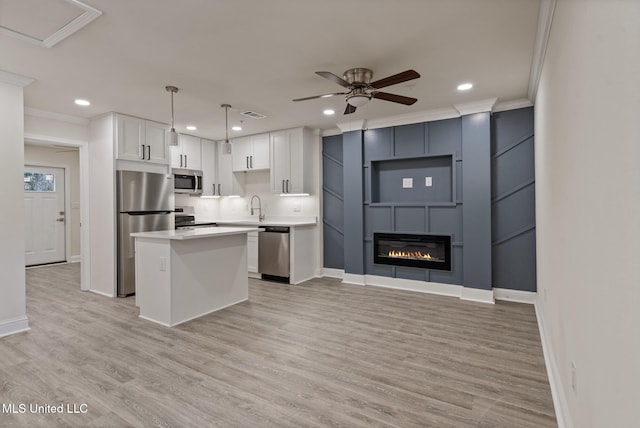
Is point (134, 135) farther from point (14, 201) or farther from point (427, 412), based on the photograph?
point (427, 412)

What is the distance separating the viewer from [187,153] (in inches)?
237

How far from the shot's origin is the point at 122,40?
261cm

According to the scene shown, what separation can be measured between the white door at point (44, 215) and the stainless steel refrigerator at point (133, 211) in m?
3.83

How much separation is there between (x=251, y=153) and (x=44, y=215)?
497 centimetres

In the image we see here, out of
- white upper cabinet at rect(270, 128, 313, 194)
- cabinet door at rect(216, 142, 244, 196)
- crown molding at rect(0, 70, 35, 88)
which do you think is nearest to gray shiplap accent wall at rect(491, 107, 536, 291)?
white upper cabinet at rect(270, 128, 313, 194)

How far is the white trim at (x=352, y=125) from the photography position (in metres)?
5.18

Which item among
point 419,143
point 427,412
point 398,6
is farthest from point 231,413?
point 419,143

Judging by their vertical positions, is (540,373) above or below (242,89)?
below

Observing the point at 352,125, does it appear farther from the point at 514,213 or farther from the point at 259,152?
the point at 514,213

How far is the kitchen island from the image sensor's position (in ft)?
11.4

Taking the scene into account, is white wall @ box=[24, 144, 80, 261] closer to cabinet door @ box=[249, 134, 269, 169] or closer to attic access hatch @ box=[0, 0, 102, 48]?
cabinet door @ box=[249, 134, 269, 169]

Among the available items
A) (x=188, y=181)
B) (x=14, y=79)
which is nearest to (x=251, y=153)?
(x=188, y=181)

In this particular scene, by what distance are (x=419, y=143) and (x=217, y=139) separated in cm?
395

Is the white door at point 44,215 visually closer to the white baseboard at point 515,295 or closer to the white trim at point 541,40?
the white baseboard at point 515,295
